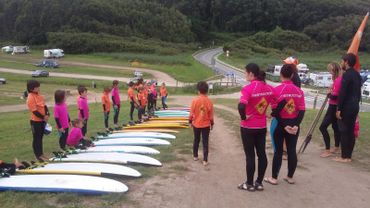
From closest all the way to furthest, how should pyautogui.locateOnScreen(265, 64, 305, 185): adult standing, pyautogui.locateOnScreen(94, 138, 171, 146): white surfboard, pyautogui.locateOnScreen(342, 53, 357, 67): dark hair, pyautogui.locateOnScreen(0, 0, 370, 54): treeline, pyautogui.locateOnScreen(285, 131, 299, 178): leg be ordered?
1. pyautogui.locateOnScreen(265, 64, 305, 185): adult standing
2. pyautogui.locateOnScreen(285, 131, 299, 178): leg
3. pyautogui.locateOnScreen(342, 53, 357, 67): dark hair
4. pyautogui.locateOnScreen(94, 138, 171, 146): white surfboard
5. pyautogui.locateOnScreen(0, 0, 370, 54): treeline

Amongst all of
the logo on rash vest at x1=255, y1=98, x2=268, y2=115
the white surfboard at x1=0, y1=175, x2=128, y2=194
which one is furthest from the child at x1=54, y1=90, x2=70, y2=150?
the logo on rash vest at x1=255, y1=98, x2=268, y2=115

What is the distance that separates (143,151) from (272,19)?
438 ft

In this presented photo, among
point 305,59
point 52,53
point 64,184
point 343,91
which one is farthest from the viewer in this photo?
point 305,59

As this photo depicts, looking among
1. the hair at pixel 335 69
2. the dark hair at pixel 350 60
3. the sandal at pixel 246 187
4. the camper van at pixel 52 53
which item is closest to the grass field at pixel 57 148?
the sandal at pixel 246 187

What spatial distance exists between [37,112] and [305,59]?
9300cm

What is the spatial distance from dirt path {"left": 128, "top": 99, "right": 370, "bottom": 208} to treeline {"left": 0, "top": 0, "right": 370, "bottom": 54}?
88.1 metres

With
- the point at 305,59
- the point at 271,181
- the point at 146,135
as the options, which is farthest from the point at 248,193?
the point at 305,59

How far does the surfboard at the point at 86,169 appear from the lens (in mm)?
7391

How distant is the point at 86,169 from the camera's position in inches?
301

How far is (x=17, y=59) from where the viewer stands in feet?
260

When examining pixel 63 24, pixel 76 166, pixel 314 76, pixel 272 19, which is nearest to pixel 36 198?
pixel 76 166

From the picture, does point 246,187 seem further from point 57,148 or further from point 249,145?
point 57,148

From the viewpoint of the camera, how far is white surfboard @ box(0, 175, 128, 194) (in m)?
6.51

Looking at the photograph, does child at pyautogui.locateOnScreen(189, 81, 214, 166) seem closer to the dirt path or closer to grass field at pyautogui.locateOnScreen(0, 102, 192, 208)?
the dirt path
